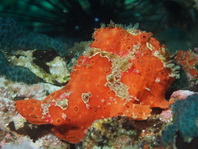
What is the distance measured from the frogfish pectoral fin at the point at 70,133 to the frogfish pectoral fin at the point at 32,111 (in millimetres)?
175

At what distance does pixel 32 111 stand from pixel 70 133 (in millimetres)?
444

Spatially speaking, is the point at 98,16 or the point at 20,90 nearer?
the point at 20,90

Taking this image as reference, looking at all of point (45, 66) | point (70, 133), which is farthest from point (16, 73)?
point (70, 133)

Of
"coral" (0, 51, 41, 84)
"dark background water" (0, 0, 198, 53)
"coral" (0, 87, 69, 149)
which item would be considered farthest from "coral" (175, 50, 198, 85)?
"coral" (0, 51, 41, 84)

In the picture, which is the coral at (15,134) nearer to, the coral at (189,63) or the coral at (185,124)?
the coral at (185,124)

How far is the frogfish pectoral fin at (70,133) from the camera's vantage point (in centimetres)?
208

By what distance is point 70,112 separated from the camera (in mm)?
2031

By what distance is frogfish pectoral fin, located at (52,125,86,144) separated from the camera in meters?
2.08

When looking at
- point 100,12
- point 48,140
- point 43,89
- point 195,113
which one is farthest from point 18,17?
point 195,113

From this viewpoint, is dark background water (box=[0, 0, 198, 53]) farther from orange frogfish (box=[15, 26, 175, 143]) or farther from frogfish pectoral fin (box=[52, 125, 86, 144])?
frogfish pectoral fin (box=[52, 125, 86, 144])

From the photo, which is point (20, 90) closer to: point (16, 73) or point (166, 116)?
point (16, 73)

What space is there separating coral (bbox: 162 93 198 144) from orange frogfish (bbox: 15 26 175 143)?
12.4 inches

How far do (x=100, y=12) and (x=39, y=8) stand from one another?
1.03 metres

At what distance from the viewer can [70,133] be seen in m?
2.09
